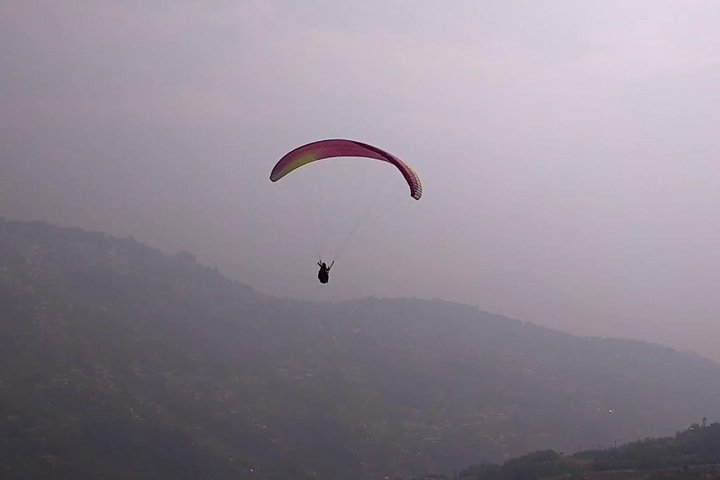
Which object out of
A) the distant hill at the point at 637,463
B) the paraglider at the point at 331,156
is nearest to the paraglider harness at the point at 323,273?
the paraglider at the point at 331,156

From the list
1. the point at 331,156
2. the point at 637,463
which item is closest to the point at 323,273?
the point at 331,156

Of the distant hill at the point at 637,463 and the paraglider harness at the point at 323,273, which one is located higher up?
the paraglider harness at the point at 323,273

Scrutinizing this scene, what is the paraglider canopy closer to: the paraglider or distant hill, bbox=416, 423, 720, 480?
the paraglider

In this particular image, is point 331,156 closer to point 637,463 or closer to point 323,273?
point 323,273

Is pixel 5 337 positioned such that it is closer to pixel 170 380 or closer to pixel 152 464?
pixel 170 380

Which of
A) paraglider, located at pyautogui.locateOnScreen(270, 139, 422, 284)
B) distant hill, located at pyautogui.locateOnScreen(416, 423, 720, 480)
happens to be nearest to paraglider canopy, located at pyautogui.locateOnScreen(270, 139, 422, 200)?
paraglider, located at pyautogui.locateOnScreen(270, 139, 422, 284)

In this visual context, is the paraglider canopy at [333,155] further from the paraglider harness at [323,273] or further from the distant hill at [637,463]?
the distant hill at [637,463]

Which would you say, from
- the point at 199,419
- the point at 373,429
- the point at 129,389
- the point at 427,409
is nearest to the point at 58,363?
the point at 129,389
